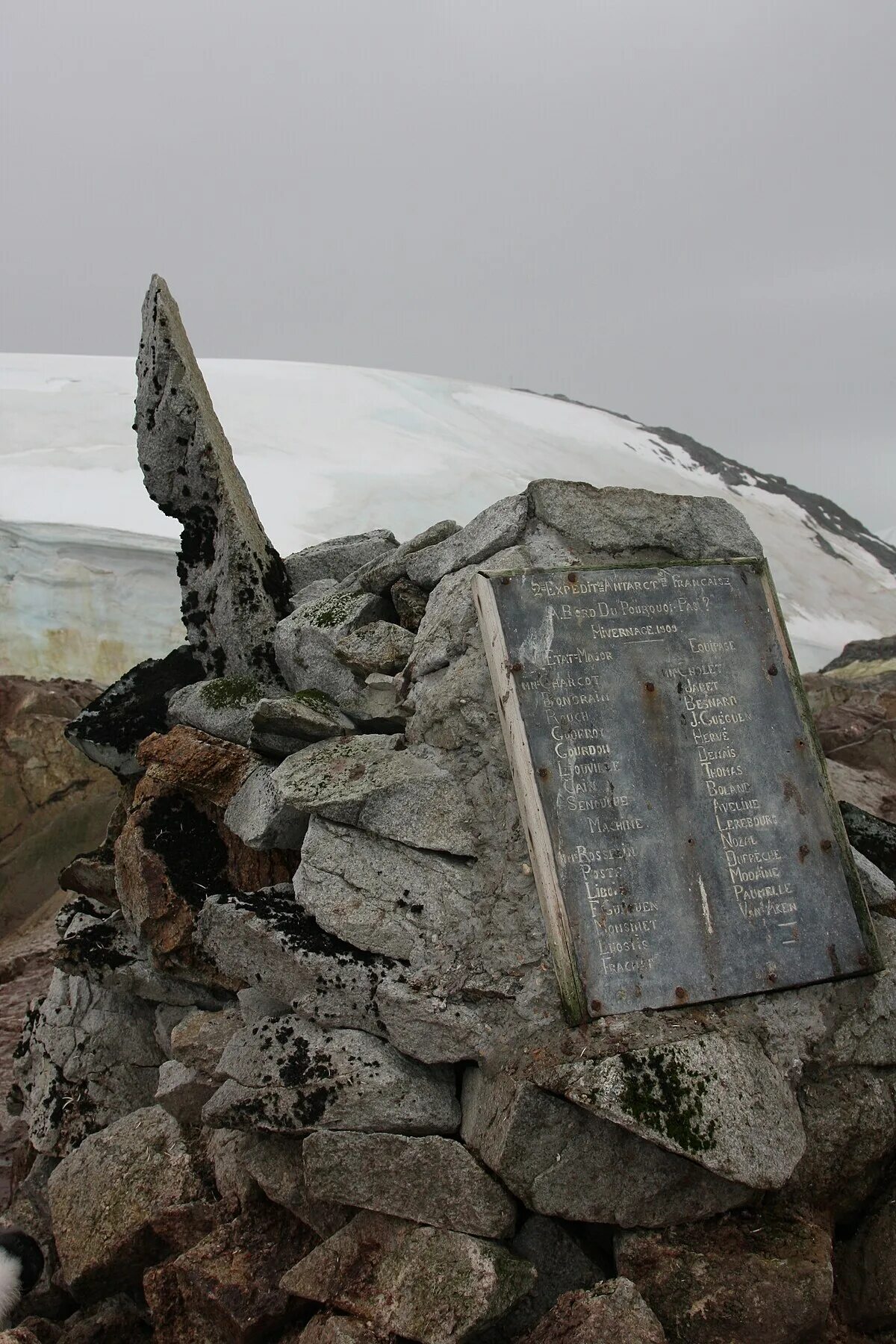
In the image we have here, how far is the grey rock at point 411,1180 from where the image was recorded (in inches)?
158

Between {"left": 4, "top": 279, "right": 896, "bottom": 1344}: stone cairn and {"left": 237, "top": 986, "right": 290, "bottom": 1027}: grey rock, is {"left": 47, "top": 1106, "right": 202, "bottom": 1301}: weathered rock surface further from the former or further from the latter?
{"left": 237, "top": 986, "right": 290, "bottom": 1027}: grey rock

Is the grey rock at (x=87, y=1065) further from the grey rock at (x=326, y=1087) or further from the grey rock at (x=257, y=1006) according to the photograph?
the grey rock at (x=326, y=1087)

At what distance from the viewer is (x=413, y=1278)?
12.6 feet

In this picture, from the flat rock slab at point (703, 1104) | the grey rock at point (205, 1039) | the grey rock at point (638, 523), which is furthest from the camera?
the grey rock at point (638, 523)

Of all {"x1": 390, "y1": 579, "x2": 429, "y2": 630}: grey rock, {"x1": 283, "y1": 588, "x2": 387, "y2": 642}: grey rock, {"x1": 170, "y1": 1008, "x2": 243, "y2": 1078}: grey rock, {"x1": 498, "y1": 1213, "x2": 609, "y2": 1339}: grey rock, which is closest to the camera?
{"x1": 498, "y1": 1213, "x2": 609, "y2": 1339}: grey rock

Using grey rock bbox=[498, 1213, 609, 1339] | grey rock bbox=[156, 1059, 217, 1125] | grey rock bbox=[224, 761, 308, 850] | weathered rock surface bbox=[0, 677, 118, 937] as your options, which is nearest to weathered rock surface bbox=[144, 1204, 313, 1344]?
grey rock bbox=[156, 1059, 217, 1125]

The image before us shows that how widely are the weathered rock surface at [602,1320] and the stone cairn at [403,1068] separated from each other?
0.03 ft

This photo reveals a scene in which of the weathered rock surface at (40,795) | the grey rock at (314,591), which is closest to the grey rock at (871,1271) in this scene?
the grey rock at (314,591)

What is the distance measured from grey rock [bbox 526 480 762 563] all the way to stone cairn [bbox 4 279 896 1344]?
17mm

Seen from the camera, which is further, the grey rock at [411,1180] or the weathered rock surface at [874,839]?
the weathered rock surface at [874,839]

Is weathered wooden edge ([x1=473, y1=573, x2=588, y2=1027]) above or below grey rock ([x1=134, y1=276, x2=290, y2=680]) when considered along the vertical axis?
below

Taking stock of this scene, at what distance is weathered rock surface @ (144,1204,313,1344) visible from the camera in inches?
161

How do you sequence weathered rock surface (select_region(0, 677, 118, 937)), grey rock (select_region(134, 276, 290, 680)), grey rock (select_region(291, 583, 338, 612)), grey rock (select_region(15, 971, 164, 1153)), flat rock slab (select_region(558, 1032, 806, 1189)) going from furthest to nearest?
1. weathered rock surface (select_region(0, 677, 118, 937))
2. grey rock (select_region(291, 583, 338, 612))
3. grey rock (select_region(134, 276, 290, 680))
4. grey rock (select_region(15, 971, 164, 1153))
5. flat rock slab (select_region(558, 1032, 806, 1189))

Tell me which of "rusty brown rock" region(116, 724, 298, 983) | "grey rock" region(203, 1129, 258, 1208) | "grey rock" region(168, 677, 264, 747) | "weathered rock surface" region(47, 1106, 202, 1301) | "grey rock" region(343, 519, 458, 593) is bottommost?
"weathered rock surface" region(47, 1106, 202, 1301)
